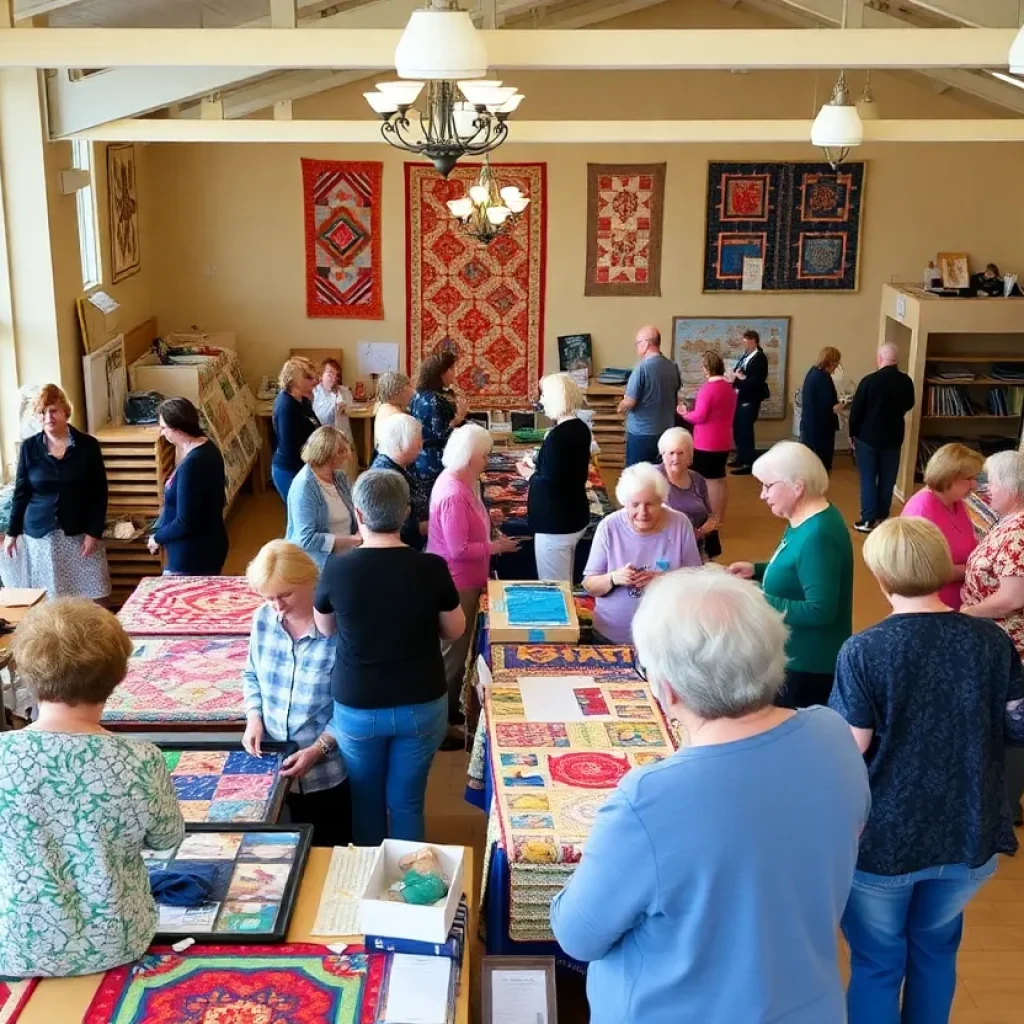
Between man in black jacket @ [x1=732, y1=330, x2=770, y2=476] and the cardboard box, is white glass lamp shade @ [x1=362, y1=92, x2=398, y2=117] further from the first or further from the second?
man in black jacket @ [x1=732, y1=330, x2=770, y2=476]

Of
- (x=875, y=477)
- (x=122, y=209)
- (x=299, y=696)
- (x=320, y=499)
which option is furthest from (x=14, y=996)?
(x=122, y=209)

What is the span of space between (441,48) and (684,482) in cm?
287

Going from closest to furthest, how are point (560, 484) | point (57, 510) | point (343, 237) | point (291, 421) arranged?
1. point (560, 484)
2. point (57, 510)
3. point (291, 421)
4. point (343, 237)

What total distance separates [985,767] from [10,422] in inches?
244

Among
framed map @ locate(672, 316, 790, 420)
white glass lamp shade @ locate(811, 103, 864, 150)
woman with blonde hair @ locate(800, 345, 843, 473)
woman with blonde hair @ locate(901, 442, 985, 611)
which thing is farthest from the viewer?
framed map @ locate(672, 316, 790, 420)

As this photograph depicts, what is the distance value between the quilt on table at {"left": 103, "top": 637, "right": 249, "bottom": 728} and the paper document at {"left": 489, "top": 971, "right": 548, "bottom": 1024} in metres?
1.52

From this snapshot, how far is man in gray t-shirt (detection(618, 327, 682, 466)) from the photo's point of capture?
9.10 meters

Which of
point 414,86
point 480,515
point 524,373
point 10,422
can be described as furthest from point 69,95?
point 524,373

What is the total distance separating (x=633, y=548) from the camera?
4.94 meters

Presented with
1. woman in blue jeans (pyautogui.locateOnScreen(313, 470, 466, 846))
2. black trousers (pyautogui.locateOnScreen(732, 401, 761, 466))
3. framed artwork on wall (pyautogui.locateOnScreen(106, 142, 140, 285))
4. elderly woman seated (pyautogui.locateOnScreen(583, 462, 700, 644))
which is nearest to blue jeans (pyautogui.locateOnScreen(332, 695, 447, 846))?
woman in blue jeans (pyautogui.locateOnScreen(313, 470, 466, 846))

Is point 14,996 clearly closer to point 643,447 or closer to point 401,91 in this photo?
point 401,91

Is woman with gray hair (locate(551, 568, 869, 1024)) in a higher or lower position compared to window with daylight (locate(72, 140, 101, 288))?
lower

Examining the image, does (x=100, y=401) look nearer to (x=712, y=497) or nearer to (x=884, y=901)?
(x=712, y=497)

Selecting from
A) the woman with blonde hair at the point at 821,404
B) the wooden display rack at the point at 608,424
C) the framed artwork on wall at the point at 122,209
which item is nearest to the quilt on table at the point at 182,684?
the framed artwork on wall at the point at 122,209
